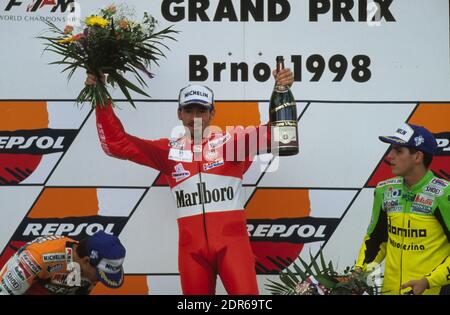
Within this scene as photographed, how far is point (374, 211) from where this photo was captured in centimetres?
516

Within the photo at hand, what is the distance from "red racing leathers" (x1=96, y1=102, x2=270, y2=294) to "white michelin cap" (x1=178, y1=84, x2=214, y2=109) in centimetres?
23

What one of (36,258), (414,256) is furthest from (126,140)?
(414,256)

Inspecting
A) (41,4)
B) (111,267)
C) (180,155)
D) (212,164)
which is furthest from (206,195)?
(41,4)

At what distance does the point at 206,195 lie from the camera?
5.44 m

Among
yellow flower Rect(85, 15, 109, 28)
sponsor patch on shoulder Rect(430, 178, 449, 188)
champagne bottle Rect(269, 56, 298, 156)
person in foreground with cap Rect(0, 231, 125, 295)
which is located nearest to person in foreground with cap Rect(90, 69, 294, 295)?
champagne bottle Rect(269, 56, 298, 156)

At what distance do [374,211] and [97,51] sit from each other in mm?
1854

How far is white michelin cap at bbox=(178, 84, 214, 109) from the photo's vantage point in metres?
5.52

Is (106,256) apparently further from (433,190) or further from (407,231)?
(433,190)

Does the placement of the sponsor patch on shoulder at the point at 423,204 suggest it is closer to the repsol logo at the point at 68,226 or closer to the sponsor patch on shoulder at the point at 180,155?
the sponsor patch on shoulder at the point at 180,155

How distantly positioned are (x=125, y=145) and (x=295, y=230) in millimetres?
1260

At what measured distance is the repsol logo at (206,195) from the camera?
17.9ft

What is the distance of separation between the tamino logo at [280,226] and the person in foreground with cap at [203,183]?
1.44 ft

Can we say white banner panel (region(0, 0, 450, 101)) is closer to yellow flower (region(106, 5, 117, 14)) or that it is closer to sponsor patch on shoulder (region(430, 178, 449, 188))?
yellow flower (region(106, 5, 117, 14))
